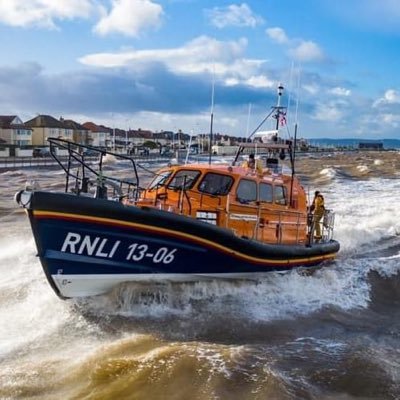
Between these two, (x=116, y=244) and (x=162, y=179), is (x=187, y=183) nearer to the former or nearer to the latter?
(x=162, y=179)

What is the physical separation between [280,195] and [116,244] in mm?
4119

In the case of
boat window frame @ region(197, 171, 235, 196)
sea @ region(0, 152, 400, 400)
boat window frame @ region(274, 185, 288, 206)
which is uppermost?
boat window frame @ region(197, 171, 235, 196)

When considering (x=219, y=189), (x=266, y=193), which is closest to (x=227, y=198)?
(x=219, y=189)

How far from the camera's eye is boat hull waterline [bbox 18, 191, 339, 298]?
23.3ft

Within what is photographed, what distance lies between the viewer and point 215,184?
930cm

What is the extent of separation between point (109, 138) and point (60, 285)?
10620 cm

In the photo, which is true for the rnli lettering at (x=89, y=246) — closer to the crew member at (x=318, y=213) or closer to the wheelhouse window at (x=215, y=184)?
the wheelhouse window at (x=215, y=184)

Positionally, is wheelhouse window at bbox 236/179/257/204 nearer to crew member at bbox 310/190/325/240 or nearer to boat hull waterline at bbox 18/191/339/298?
boat hull waterline at bbox 18/191/339/298

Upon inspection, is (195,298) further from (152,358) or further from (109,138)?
(109,138)

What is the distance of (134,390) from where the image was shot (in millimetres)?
5586

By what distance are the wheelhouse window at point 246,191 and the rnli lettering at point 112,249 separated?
1963 millimetres

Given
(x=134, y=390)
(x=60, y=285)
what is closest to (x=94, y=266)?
(x=60, y=285)

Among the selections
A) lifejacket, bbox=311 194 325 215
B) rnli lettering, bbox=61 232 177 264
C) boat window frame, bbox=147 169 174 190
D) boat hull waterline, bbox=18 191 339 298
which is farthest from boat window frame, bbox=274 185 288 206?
rnli lettering, bbox=61 232 177 264

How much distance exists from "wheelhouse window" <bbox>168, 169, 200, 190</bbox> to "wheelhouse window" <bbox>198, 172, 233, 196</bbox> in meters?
0.16
